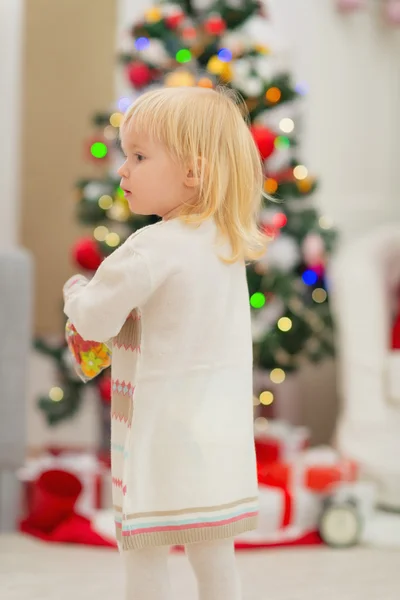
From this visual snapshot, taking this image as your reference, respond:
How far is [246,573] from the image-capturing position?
2.12 metres

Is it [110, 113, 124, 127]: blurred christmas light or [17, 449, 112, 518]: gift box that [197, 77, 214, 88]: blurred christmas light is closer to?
[110, 113, 124, 127]: blurred christmas light

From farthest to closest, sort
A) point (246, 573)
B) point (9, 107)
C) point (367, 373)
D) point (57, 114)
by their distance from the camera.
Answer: point (57, 114), point (9, 107), point (367, 373), point (246, 573)

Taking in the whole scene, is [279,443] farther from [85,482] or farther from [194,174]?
[194,174]

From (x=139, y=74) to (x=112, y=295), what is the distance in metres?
1.70

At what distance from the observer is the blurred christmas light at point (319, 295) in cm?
306

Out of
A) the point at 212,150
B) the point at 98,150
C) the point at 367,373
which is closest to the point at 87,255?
the point at 98,150

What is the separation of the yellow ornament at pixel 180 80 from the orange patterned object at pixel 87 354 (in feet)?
4.53

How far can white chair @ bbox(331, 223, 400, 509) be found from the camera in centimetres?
271

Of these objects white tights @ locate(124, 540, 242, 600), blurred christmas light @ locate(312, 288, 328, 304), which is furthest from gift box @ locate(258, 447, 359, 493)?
white tights @ locate(124, 540, 242, 600)

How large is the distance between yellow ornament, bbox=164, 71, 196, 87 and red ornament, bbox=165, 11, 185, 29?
22cm

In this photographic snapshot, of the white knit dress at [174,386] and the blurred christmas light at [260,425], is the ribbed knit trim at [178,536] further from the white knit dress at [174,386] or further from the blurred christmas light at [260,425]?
the blurred christmas light at [260,425]

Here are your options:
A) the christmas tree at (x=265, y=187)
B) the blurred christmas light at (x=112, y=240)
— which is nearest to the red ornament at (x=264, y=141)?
the christmas tree at (x=265, y=187)

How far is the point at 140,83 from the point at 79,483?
117 centimetres

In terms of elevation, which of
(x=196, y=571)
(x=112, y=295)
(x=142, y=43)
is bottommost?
(x=196, y=571)
